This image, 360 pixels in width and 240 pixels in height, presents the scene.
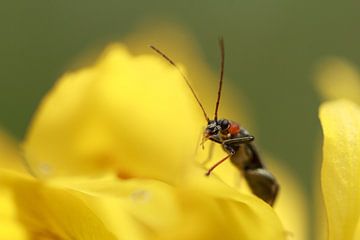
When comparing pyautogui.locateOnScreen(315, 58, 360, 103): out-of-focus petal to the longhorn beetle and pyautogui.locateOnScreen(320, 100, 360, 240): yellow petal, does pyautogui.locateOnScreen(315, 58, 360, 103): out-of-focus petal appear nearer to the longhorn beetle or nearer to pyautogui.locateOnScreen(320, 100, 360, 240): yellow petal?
the longhorn beetle

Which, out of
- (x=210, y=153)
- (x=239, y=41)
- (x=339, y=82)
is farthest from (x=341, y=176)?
(x=239, y=41)

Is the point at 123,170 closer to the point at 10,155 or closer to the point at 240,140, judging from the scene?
the point at 240,140

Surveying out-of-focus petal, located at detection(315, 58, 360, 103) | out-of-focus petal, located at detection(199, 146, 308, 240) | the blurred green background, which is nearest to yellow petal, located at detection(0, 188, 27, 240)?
out-of-focus petal, located at detection(199, 146, 308, 240)

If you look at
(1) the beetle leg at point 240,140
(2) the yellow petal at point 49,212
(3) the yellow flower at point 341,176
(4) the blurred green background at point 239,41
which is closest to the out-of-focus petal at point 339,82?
(1) the beetle leg at point 240,140

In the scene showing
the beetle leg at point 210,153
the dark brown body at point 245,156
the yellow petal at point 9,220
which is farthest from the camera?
the dark brown body at point 245,156

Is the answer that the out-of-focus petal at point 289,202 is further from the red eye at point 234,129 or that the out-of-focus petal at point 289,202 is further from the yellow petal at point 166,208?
the yellow petal at point 166,208
